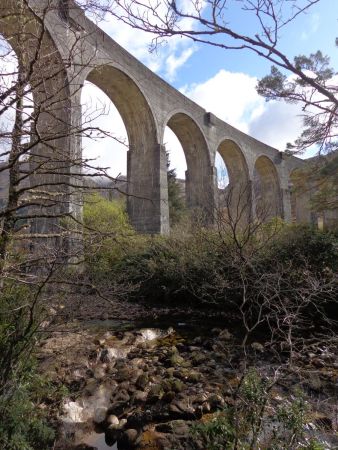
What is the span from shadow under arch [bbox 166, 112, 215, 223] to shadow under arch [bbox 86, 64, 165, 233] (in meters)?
3.33

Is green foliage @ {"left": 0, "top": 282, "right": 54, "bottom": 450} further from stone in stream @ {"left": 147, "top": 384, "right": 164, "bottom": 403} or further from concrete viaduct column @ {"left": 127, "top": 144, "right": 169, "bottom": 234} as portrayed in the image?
concrete viaduct column @ {"left": 127, "top": 144, "right": 169, "bottom": 234}

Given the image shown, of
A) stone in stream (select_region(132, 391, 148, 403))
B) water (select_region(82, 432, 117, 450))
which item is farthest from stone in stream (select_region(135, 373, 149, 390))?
water (select_region(82, 432, 117, 450))

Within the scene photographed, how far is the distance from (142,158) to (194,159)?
478 centimetres

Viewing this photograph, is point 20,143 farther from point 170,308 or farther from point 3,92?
point 170,308

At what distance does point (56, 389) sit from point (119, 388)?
761 mm

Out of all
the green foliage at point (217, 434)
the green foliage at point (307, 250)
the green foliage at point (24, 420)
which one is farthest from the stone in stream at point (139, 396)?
the green foliage at point (307, 250)

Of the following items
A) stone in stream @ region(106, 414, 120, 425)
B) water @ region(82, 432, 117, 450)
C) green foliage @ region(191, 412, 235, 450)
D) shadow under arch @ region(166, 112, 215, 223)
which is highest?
shadow under arch @ region(166, 112, 215, 223)

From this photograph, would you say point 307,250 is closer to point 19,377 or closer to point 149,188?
point 19,377

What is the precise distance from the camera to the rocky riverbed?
3338 mm

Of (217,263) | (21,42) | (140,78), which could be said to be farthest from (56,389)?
(140,78)

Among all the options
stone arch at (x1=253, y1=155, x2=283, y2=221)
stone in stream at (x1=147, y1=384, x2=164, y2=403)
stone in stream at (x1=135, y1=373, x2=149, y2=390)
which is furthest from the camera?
stone arch at (x1=253, y1=155, x2=283, y2=221)

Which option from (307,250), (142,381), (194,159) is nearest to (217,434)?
(142,381)

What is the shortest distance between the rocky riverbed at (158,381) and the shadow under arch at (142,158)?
8331 millimetres

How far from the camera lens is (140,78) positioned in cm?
1464
